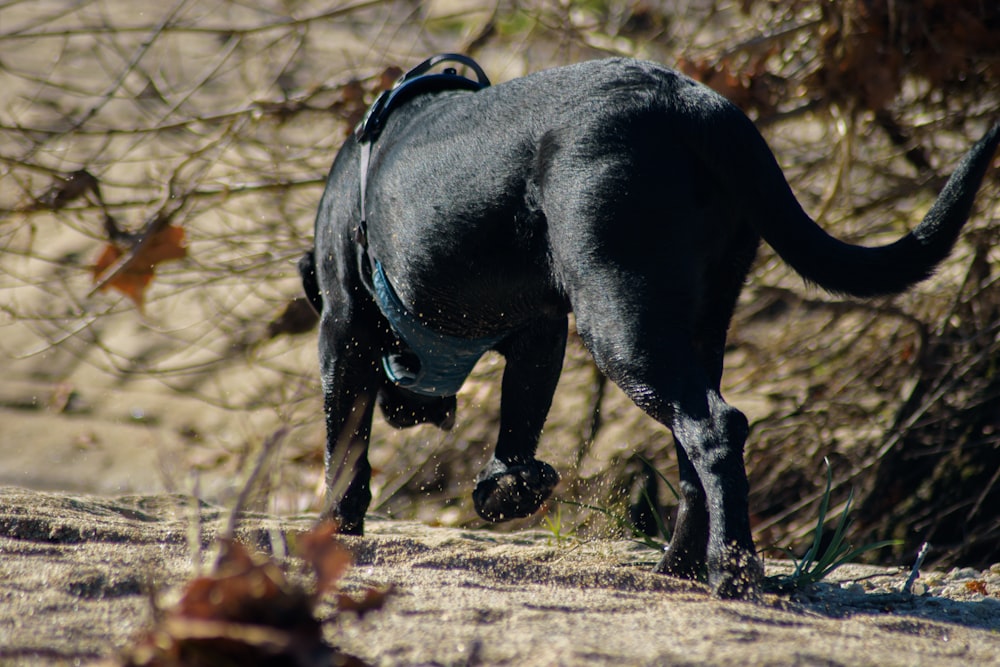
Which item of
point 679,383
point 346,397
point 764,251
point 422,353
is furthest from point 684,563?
point 764,251

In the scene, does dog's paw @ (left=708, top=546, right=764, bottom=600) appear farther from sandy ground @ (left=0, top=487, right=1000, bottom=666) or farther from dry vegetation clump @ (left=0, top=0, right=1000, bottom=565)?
dry vegetation clump @ (left=0, top=0, right=1000, bottom=565)

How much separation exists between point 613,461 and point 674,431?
99.4 inches

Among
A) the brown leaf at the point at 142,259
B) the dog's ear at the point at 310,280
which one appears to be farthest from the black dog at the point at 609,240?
the brown leaf at the point at 142,259

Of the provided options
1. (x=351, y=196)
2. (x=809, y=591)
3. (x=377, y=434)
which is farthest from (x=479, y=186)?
(x=377, y=434)

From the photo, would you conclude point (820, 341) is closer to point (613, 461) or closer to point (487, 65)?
point (613, 461)

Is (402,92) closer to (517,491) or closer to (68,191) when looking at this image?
(517,491)

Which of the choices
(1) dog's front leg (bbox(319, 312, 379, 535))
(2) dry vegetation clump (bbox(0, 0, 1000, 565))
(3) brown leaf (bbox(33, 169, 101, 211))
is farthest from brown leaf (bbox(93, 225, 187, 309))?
(1) dog's front leg (bbox(319, 312, 379, 535))

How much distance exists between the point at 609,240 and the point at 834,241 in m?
0.60

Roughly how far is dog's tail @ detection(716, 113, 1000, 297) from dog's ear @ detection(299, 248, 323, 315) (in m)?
1.89

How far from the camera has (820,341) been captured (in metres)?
5.35

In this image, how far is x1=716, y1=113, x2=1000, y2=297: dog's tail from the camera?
8.39ft

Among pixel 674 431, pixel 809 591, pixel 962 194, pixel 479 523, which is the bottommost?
pixel 479 523

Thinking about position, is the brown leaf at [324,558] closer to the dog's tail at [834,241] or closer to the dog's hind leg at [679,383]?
the dog's hind leg at [679,383]

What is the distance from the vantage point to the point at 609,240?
2.54m
